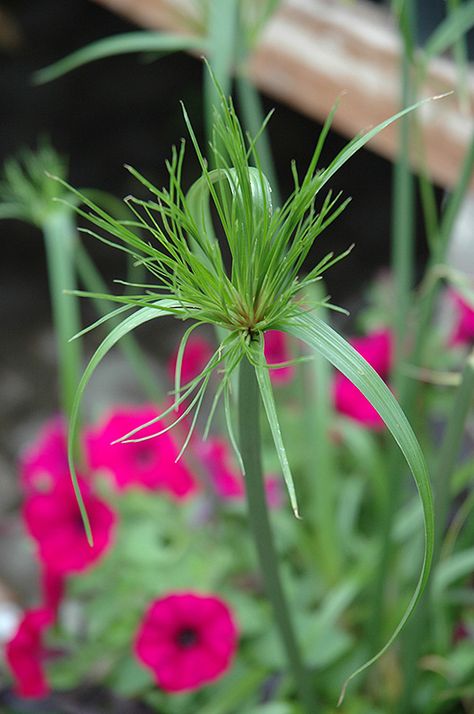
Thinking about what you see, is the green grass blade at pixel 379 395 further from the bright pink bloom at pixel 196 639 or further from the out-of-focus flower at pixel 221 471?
the out-of-focus flower at pixel 221 471

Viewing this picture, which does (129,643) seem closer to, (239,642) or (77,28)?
(239,642)

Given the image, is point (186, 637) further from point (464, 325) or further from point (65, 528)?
point (464, 325)

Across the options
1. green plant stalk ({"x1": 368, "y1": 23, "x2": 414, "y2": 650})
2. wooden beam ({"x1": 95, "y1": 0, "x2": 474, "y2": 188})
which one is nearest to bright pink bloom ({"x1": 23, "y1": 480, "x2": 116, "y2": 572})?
green plant stalk ({"x1": 368, "y1": 23, "x2": 414, "y2": 650})

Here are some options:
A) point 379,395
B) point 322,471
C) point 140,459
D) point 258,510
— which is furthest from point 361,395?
point 379,395

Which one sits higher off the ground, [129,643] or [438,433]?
[438,433]

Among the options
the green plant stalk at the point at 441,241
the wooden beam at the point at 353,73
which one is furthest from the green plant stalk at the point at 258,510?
the wooden beam at the point at 353,73

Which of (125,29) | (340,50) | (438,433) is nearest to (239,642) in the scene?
(438,433)

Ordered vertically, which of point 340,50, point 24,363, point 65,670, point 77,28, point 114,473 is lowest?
point 65,670
